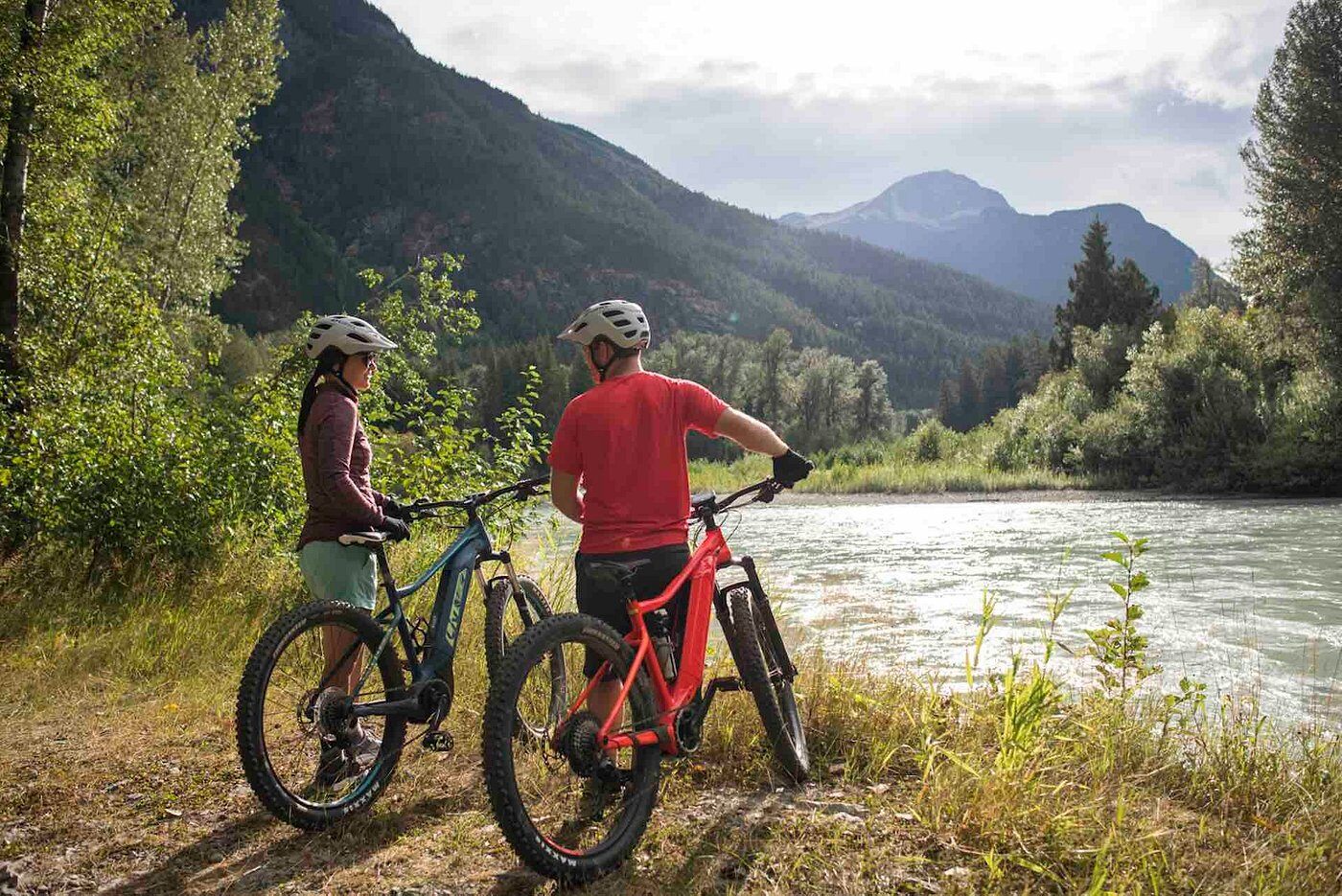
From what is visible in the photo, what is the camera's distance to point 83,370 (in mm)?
8914

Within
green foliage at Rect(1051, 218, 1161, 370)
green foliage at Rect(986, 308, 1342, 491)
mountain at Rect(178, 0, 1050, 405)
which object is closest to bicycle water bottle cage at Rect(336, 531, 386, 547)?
green foliage at Rect(986, 308, 1342, 491)

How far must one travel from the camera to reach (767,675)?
13.4 ft

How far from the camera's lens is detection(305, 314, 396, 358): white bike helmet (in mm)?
4082

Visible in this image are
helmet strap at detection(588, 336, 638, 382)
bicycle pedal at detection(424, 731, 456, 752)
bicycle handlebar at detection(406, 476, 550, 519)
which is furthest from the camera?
bicycle handlebar at detection(406, 476, 550, 519)

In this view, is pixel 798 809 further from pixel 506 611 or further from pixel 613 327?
pixel 613 327

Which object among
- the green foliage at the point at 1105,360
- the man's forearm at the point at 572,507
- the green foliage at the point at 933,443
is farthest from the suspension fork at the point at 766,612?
the green foliage at the point at 933,443

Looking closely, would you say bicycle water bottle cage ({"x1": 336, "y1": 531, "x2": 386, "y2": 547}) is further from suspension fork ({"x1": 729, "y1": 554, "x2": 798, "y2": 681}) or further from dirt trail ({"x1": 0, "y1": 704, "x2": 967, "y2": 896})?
suspension fork ({"x1": 729, "y1": 554, "x2": 798, "y2": 681})

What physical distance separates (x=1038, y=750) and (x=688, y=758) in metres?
1.56

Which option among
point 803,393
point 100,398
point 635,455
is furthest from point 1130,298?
point 635,455

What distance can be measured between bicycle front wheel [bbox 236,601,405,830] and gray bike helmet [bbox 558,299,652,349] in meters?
1.43

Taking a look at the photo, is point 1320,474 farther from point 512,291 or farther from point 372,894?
point 512,291

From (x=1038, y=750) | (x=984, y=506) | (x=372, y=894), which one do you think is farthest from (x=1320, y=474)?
(x=372, y=894)

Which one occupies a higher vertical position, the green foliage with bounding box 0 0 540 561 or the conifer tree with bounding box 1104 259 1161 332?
the conifer tree with bounding box 1104 259 1161 332

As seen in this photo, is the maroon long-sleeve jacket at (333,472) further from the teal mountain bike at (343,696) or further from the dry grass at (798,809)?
the dry grass at (798,809)
